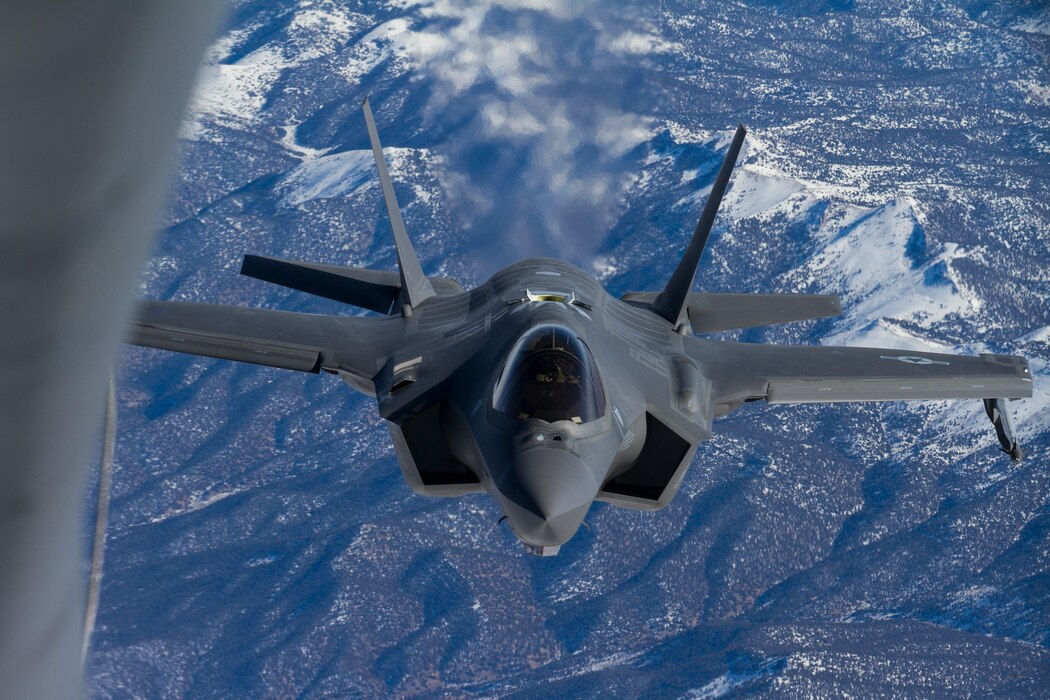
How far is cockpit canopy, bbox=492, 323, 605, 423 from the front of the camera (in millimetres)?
17547

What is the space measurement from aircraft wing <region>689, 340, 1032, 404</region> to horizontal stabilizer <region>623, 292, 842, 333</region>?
784 millimetres

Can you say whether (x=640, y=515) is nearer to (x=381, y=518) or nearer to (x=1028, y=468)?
(x=381, y=518)

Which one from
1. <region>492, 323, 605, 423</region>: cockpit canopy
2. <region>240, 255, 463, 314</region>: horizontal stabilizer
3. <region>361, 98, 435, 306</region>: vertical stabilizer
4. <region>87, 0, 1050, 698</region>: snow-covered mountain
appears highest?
<region>492, 323, 605, 423</region>: cockpit canopy

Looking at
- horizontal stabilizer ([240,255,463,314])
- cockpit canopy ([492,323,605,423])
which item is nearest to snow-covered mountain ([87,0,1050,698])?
horizontal stabilizer ([240,255,463,314])

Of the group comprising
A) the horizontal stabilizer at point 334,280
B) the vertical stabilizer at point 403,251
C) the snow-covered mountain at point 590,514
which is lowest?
the snow-covered mountain at point 590,514

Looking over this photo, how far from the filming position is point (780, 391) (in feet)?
77.4

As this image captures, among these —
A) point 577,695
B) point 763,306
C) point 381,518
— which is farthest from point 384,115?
point 763,306

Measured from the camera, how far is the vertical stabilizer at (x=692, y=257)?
24.7m

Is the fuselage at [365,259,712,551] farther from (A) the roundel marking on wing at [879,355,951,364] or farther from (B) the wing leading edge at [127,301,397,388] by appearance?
(A) the roundel marking on wing at [879,355,951,364]

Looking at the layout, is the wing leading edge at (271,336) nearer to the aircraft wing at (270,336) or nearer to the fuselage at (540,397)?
the aircraft wing at (270,336)

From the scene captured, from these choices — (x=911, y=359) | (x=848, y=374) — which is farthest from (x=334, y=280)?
(x=911, y=359)

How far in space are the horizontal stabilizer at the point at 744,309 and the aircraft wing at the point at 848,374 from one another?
2.57 feet

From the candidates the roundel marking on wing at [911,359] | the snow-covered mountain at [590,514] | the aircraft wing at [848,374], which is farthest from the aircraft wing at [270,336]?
the snow-covered mountain at [590,514]

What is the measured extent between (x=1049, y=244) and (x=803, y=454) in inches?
2474
